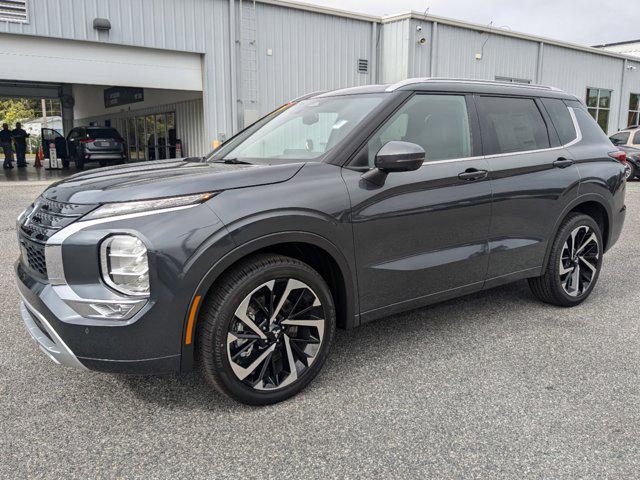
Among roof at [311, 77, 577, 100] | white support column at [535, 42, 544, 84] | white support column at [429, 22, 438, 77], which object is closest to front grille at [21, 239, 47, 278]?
roof at [311, 77, 577, 100]

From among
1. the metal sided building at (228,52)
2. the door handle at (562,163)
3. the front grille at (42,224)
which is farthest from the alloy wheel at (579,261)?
the metal sided building at (228,52)

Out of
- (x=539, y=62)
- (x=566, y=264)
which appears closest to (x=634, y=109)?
(x=539, y=62)

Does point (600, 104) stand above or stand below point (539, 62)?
below

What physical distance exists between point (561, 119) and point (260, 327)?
10.3 ft

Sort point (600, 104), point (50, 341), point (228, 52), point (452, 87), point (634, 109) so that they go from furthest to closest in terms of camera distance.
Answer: point (634, 109), point (600, 104), point (228, 52), point (452, 87), point (50, 341)

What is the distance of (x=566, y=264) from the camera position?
449cm

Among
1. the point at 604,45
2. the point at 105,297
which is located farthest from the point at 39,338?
the point at 604,45

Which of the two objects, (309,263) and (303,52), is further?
(303,52)

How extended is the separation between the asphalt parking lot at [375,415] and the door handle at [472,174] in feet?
Result: 3.69

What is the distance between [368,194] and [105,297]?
150 centimetres

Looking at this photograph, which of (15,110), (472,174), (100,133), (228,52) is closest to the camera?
(472,174)

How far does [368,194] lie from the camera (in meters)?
3.17

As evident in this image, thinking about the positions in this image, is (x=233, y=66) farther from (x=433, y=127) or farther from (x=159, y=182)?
(x=159, y=182)

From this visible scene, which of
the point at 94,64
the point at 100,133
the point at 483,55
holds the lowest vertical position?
the point at 100,133
